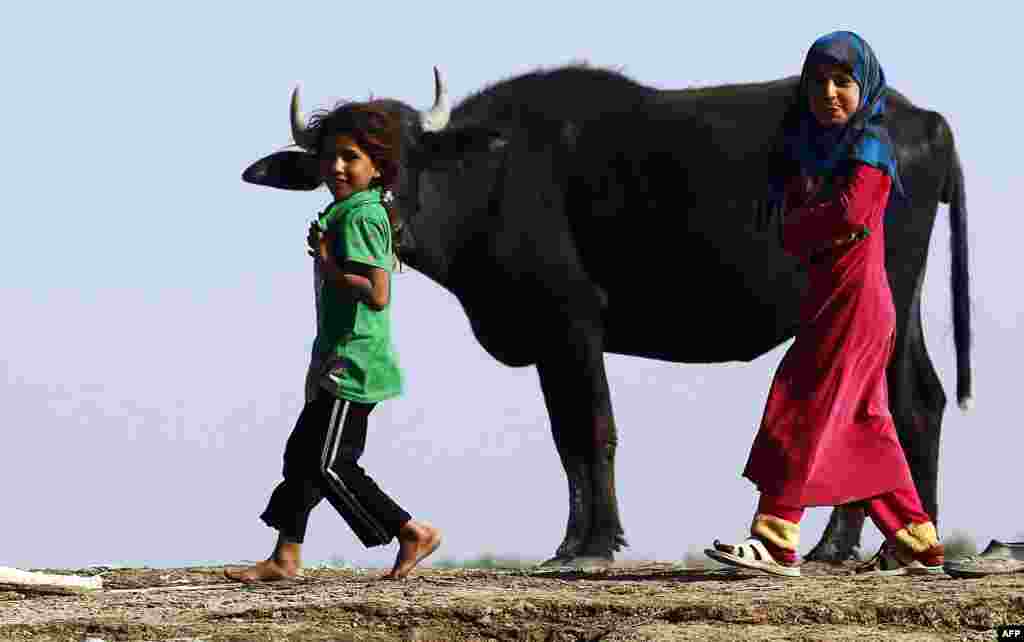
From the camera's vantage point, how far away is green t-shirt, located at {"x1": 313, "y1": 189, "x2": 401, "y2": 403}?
7457 millimetres

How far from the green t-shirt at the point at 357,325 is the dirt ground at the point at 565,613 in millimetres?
822

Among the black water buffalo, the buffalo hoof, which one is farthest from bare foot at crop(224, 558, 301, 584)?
the buffalo hoof

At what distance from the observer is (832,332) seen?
294 inches

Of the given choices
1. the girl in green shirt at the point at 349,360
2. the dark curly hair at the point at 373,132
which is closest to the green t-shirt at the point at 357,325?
the girl in green shirt at the point at 349,360

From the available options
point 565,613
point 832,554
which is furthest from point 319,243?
point 832,554

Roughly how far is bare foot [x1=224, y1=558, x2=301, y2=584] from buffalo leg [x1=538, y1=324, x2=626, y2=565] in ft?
5.22

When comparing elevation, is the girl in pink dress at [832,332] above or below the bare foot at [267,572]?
above

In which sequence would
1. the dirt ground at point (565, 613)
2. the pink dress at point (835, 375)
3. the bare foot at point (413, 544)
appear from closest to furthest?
the dirt ground at point (565, 613) → the pink dress at point (835, 375) → the bare foot at point (413, 544)

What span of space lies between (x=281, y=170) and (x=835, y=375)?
3297 millimetres

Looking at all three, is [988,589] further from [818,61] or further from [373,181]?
[373,181]

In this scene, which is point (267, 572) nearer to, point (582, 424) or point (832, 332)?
point (582, 424)

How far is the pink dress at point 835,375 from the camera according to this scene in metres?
7.40

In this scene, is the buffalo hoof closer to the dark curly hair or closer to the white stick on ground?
the dark curly hair

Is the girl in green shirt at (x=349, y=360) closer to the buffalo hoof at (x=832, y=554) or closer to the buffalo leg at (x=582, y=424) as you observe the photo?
the buffalo leg at (x=582, y=424)
